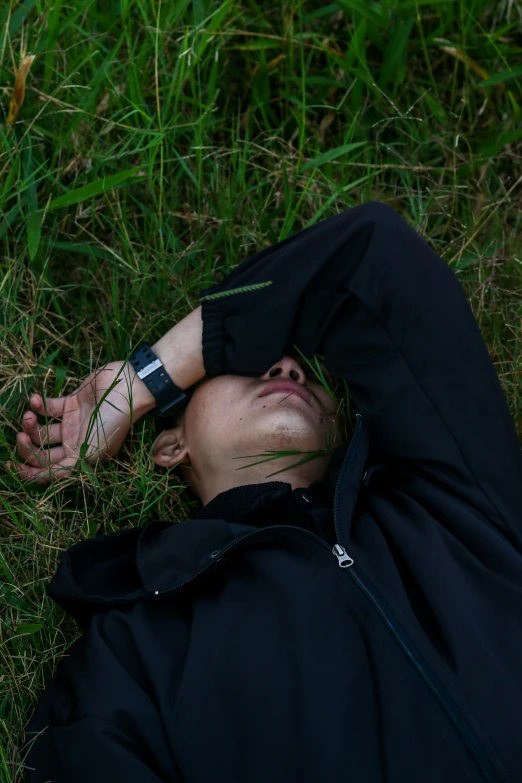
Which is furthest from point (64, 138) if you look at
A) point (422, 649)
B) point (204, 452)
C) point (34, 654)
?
point (422, 649)

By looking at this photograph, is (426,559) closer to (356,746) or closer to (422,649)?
(422,649)

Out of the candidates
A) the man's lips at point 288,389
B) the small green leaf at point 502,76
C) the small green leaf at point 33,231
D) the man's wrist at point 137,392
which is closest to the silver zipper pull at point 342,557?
the man's lips at point 288,389

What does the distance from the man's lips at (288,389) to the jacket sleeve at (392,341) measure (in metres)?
0.08

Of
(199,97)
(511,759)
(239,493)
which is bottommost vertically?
(511,759)

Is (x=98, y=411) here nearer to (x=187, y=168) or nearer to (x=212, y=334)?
(x=212, y=334)

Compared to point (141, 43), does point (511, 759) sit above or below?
below

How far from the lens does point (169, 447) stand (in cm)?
293

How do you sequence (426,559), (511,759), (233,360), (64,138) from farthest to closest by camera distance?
(64,138) < (233,360) < (426,559) < (511,759)

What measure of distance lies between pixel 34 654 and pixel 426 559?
4.15 feet

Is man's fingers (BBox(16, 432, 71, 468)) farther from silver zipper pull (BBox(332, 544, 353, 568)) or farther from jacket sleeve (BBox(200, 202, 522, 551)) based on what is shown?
silver zipper pull (BBox(332, 544, 353, 568))

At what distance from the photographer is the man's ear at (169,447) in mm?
2918

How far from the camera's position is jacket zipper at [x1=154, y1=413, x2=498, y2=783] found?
2105mm

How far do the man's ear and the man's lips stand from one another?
0.37 m

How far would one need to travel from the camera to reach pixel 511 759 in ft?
6.93
